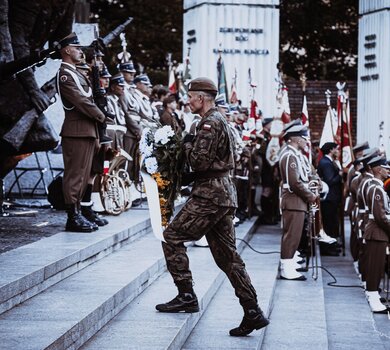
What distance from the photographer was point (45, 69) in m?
15.4

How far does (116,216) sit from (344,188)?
682cm

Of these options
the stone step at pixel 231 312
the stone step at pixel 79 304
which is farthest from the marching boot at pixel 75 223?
the stone step at pixel 231 312

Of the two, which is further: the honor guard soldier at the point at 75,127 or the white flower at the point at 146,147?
the honor guard soldier at the point at 75,127

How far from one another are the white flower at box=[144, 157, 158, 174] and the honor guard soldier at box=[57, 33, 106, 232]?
2427 mm

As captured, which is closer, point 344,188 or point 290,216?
point 290,216

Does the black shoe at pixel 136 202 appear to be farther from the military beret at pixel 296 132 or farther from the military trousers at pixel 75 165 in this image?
the military trousers at pixel 75 165

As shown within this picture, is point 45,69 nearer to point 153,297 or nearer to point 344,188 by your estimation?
point 344,188

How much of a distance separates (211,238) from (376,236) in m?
4.65

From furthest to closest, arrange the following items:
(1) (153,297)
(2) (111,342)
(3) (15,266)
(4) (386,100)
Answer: (4) (386,100) < (1) (153,297) < (3) (15,266) < (2) (111,342)

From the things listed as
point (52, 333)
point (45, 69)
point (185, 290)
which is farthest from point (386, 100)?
point (52, 333)

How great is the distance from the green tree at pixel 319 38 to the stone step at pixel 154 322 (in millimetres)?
23167

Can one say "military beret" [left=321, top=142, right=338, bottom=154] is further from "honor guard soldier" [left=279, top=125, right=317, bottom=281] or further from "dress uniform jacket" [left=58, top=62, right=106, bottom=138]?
"dress uniform jacket" [left=58, top=62, right=106, bottom=138]

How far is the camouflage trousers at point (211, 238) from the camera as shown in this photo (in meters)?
7.55

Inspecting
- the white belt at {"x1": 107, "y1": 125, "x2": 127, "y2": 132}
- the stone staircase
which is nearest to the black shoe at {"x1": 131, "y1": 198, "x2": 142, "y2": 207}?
the white belt at {"x1": 107, "y1": 125, "x2": 127, "y2": 132}
